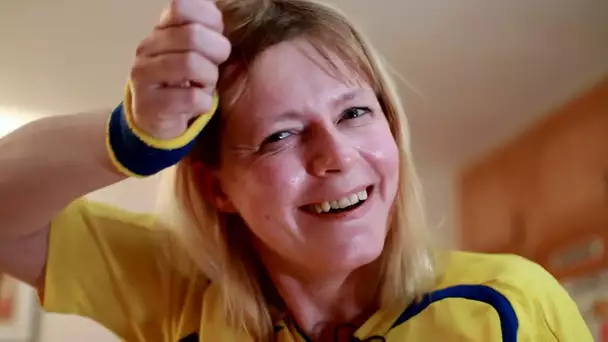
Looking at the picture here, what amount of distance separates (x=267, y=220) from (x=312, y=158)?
0.09m

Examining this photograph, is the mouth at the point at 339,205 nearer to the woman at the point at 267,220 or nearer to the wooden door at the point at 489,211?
the woman at the point at 267,220

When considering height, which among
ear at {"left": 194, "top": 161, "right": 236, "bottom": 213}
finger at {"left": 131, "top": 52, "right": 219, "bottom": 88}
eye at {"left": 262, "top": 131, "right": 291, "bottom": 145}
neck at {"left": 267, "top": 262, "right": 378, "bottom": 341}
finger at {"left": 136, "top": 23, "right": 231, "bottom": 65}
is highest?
finger at {"left": 136, "top": 23, "right": 231, "bottom": 65}

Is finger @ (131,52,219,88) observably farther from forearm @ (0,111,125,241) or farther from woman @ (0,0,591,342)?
forearm @ (0,111,125,241)

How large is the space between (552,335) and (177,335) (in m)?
0.45

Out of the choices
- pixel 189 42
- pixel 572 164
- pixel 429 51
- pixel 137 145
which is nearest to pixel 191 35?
pixel 189 42

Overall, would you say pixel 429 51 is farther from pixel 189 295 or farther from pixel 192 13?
pixel 192 13

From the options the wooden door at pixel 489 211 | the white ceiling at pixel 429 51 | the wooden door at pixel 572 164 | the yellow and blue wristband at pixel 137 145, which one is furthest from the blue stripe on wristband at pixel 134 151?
the wooden door at pixel 489 211

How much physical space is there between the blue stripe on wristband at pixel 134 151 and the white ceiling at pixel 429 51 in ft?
3.53

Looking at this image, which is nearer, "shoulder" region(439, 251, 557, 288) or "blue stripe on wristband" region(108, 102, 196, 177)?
"blue stripe on wristband" region(108, 102, 196, 177)

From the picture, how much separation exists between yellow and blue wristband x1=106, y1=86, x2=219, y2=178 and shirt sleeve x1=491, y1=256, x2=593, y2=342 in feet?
1.28

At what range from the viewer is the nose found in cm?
78

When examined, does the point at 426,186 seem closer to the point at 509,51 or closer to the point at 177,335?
the point at 509,51

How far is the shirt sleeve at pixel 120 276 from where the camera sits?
86cm

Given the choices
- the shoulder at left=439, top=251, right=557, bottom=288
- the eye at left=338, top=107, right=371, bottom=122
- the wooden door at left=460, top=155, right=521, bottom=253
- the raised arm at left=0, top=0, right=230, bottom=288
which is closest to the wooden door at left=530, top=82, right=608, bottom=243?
the wooden door at left=460, top=155, right=521, bottom=253
